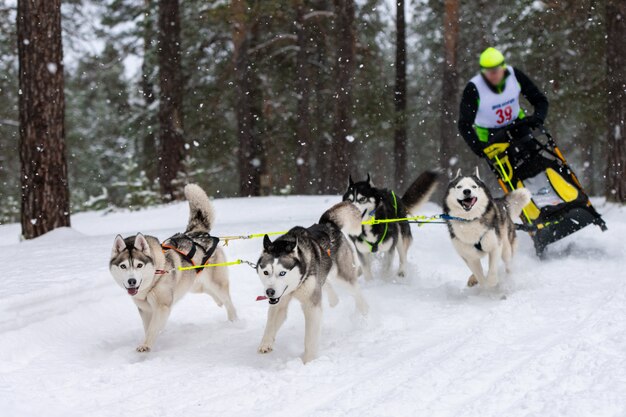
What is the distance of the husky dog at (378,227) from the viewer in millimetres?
6449

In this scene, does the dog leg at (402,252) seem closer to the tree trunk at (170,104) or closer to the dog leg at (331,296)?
the dog leg at (331,296)

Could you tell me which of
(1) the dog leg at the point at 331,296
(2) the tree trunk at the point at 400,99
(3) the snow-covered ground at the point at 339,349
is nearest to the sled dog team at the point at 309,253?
(1) the dog leg at the point at 331,296

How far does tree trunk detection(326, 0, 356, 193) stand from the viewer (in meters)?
14.0

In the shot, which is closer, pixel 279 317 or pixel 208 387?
pixel 208 387

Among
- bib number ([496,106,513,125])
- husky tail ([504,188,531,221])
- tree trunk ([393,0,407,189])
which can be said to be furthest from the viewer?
tree trunk ([393,0,407,189])

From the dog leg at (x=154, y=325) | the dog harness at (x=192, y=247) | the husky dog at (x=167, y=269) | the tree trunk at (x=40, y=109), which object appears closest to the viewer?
the husky dog at (x=167, y=269)

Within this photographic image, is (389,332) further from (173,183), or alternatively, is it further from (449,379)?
(173,183)

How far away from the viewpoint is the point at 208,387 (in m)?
→ 3.68

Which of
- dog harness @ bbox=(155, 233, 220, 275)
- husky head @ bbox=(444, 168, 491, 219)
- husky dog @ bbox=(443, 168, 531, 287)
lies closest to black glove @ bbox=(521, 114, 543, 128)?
husky dog @ bbox=(443, 168, 531, 287)

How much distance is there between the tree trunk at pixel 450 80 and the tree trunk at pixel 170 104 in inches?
306

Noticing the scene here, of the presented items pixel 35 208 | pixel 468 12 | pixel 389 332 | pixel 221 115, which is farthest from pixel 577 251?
pixel 468 12

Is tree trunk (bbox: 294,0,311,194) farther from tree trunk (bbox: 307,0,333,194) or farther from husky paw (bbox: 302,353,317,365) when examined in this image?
husky paw (bbox: 302,353,317,365)

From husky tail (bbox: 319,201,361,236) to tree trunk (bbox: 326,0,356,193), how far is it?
936 cm

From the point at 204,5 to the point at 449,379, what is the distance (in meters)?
13.3
